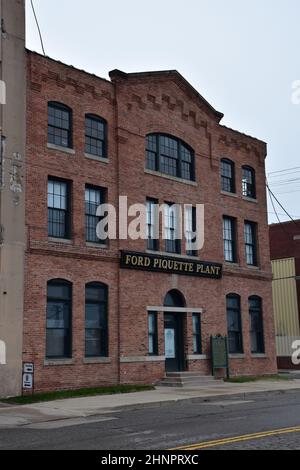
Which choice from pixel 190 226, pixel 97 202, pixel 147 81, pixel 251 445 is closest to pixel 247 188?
pixel 190 226

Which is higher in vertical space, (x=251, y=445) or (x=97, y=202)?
(x=97, y=202)

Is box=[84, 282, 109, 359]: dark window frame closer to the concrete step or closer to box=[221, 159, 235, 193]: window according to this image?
the concrete step

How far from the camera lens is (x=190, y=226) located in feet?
91.1

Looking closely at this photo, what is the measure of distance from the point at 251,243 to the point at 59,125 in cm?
1275

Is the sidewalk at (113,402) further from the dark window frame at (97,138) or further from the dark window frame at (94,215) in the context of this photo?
the dark window frame at (97,138)

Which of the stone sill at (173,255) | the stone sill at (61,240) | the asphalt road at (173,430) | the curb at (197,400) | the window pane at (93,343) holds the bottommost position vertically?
the asphalt road at (173,430)

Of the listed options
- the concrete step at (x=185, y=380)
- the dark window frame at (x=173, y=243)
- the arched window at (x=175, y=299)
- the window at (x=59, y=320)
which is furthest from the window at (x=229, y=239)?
the window at (x=59, y=320)

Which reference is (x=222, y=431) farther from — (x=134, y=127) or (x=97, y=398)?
(x=134, y=127)

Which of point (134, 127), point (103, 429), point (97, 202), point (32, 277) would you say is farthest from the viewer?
point (134, 127)

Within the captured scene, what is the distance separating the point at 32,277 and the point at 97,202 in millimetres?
4578

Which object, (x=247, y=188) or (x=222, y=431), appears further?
(x=247, y=188)

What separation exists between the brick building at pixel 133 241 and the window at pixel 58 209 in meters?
0.04

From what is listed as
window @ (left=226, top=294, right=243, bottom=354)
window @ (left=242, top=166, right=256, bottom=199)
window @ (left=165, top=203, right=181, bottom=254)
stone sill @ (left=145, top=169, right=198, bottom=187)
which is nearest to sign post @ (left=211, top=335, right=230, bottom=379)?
window @ (left=226, top=294, right=243, bottom=354)

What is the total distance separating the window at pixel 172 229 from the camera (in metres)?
26.6
